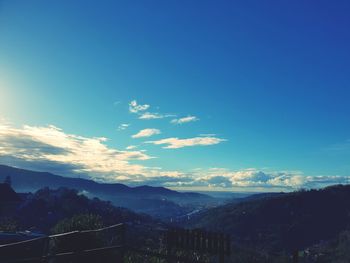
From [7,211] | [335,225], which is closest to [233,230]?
[335,225]

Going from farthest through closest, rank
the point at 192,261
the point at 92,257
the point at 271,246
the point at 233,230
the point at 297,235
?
the point at 233,230 → the point at 297,235 → the point at 271,246 → the point at 92,257 → the point at 192,261

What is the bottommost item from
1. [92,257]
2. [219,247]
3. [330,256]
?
[330,256]

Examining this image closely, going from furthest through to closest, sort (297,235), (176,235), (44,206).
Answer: (297,235) < (44,206) < (176,235)

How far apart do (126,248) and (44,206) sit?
12568 centimetres

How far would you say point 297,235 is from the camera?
176625 mm

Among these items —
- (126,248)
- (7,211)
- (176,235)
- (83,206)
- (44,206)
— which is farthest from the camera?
(83,206)

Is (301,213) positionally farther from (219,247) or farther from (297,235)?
(219,247)

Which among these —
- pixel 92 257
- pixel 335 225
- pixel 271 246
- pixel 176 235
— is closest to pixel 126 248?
pixel 176 235

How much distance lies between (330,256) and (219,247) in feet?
457

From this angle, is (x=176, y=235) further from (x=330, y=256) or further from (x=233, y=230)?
(x=233, y=230)

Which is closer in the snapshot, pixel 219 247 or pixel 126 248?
Result: pixel 219 247

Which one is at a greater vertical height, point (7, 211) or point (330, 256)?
point (7, 211)

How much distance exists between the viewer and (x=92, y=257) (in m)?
15.5

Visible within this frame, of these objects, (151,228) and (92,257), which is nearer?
(151,228)
